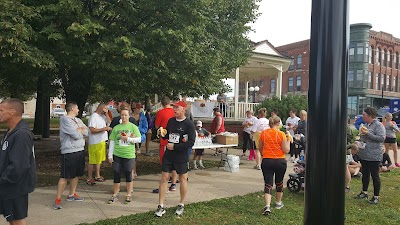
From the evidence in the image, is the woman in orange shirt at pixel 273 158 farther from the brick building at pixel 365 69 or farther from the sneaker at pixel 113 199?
the brick building at pixel 365 69

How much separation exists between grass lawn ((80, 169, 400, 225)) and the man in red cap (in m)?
0.28

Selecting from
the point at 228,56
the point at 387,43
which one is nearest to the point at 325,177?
the point at 228,56

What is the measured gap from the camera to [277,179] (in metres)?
5.74

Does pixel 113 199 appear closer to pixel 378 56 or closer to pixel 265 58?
pixel 265 58

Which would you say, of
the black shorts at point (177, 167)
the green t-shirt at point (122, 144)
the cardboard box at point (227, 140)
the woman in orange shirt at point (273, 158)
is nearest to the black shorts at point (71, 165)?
the green t-shirt at point (122, 144)

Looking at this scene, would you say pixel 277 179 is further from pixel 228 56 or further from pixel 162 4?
pixel 228 56

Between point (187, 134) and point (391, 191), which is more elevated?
point (187, 134)

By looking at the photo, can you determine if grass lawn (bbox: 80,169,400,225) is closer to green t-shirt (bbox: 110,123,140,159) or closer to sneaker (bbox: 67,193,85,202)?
green t-shirt (bbox: 110,123,140,159)

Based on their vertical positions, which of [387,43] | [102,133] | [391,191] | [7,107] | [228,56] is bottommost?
[391,191]

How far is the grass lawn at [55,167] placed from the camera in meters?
7.87

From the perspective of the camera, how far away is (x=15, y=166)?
11.1 feet

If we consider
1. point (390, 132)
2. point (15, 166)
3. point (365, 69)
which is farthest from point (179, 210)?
point (365, 69)

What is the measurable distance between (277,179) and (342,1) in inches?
153

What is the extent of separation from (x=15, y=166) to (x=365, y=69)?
51.8 metres
